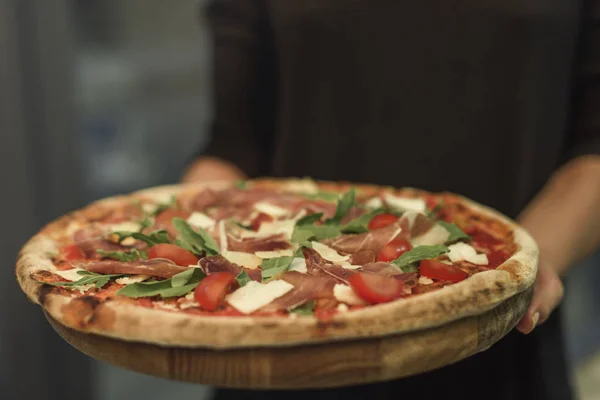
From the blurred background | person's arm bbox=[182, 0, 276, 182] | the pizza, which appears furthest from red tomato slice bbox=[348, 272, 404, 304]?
the blurred background

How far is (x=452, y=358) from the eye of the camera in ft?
2.95

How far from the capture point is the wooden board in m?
0.82

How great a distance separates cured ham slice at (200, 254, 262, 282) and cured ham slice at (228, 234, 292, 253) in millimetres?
120

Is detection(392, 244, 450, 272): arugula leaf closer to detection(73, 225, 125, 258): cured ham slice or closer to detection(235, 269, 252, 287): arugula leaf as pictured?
detection(235, 269, 252, 287): arugula leaf

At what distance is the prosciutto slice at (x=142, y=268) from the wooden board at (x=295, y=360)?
0.15 metres

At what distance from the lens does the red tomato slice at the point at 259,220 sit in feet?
4.36

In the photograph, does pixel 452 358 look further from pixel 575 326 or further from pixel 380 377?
pixel 575 326

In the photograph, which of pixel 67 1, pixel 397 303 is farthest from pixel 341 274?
pixel 67 1

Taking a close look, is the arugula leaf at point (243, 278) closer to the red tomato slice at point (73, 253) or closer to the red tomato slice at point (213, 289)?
the red tomato slice at point (213, 289)

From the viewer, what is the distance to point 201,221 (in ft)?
4.24

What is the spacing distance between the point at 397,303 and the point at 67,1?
196 centimetres

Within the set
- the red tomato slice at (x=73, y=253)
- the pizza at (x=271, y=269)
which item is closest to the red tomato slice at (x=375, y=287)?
the pizza at (x=271, y=269)

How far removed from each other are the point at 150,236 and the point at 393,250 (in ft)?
1.43

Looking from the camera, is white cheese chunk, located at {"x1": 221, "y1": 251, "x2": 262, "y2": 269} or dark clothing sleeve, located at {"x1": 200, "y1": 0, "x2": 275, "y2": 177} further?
dark clothing sleeve, located at {"x1": 200, "y1": 0, "x2": 275, "y2": 177}
